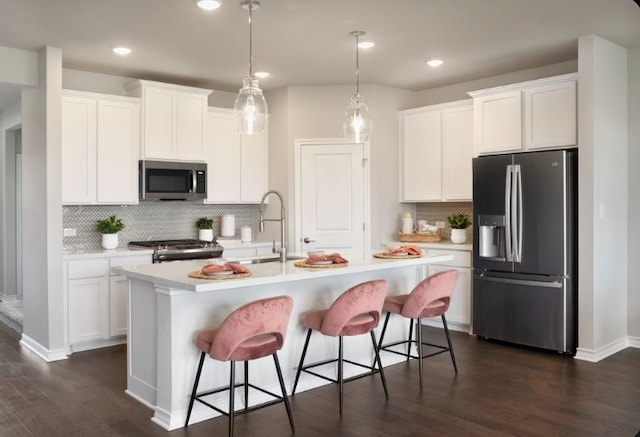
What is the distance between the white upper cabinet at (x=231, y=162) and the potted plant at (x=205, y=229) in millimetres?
267

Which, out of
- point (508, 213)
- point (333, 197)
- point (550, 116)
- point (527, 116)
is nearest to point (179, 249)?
point (333, 197)

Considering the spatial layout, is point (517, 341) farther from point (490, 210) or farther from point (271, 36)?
point (271, 36)

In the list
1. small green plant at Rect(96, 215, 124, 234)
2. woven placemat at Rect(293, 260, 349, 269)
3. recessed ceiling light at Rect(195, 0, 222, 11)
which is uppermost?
recessed ceiling light at Rect(195, 0, 222, 11)

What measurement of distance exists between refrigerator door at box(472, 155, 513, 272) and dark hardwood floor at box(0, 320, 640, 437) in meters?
0.93

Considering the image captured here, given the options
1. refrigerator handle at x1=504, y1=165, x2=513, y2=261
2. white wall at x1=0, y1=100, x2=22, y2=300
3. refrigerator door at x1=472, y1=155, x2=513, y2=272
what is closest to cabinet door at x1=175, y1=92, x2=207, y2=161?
refrigerator door at x1=472, y1=155, x2=513, y2=272

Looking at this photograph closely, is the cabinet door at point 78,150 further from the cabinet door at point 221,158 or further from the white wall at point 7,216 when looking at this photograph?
the white wall at point 7,216

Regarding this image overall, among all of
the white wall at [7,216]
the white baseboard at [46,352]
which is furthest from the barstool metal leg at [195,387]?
the white wall at [7,216]

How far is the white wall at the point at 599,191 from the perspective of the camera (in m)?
4.75

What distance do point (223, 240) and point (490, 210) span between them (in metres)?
2.92

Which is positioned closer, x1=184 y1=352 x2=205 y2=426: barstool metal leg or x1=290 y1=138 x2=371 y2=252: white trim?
x1=184 y1=352 x2=205 y2=426: barstool metal leg

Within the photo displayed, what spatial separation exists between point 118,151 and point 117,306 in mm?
1490

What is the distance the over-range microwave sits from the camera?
572 cm

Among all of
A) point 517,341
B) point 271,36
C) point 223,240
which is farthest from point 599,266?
point 223,240

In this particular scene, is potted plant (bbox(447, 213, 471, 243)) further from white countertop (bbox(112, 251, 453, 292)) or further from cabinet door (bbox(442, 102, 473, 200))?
white countertop (bbox(112, 251, 453, 292))
